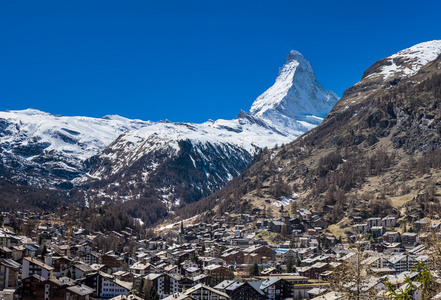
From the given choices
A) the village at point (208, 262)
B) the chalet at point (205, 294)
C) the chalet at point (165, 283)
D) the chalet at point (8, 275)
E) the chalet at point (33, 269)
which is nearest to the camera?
the chalet at point (8, 275)

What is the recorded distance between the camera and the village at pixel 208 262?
79500mm

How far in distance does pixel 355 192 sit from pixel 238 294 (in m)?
112

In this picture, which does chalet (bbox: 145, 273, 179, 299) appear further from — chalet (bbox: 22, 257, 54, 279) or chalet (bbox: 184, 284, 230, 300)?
chalet (bbox: 22, 257, 54, 279)

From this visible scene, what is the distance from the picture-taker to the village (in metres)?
79.5

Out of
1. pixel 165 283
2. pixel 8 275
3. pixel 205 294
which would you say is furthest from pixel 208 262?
pixel 8 275

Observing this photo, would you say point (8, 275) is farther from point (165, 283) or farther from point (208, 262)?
point (208, 262)

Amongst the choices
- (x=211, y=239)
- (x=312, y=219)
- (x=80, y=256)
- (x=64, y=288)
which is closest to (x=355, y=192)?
(x=312, y=219)

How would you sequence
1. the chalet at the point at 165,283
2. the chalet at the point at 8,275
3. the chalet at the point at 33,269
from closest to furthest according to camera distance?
the chalet at the point at 8,275
the chalet at the point at 33,269
the chalet at the point at 165,283

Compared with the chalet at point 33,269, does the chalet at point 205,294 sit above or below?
below

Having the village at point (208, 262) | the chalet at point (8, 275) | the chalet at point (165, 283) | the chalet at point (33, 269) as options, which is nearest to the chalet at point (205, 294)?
the village at point (208, 262)

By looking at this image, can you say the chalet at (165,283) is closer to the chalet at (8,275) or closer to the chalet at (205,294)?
the chalet at (205,294)

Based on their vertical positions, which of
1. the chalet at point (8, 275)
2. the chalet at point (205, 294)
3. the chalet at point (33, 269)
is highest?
the chalet at point (33, 269)

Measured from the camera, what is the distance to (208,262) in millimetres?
128125

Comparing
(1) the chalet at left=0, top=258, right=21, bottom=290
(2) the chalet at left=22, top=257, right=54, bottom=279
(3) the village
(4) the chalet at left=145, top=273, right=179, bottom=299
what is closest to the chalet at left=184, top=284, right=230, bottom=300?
(3) the village
